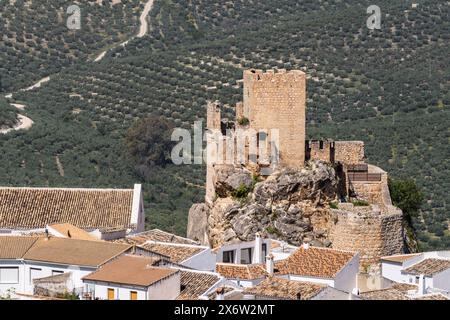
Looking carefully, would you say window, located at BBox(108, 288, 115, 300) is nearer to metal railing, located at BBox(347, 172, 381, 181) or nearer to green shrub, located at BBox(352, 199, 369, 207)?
green shrub, located at BBox(352, 199, 369, 207)

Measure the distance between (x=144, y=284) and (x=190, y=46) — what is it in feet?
170

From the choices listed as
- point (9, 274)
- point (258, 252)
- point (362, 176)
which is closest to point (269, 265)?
point (258, 252)

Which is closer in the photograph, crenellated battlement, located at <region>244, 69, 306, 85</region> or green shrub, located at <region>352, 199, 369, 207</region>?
crenellated battlement, located at <region>244, 69, 306, 85</region>

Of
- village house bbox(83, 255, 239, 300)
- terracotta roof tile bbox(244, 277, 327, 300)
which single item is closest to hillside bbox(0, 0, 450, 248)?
village house bbox(83, 255, 239, 300)

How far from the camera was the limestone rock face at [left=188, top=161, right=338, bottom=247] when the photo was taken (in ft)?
134

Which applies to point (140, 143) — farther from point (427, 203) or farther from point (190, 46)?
point (190, 46)

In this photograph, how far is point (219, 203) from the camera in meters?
41.4

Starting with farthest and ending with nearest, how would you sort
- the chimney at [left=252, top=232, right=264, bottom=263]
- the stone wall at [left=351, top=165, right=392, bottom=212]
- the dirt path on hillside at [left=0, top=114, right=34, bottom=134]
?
the dirt path on hillside at [left=0, top=114, right=34, bottom=134] < the stone wall at [left=351, top=165, right=392, bottom=212] < the chimney at [left=252, top=232, right=264, bottom=263]

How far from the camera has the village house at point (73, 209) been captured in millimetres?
40062

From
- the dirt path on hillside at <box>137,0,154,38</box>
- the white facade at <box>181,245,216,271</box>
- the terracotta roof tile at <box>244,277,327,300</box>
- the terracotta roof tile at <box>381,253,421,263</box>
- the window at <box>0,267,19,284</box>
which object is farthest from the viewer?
the dirt path on hillside at <box>137,0,154,38</box>

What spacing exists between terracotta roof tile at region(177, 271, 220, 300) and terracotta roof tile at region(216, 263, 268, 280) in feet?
5.69

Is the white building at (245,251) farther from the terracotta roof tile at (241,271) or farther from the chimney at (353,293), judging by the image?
the chimney at (353,293)

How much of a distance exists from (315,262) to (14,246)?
23.2ft

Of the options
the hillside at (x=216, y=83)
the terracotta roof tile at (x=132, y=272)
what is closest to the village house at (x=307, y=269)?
the terracotta roof tile at (x=132, y=272)
